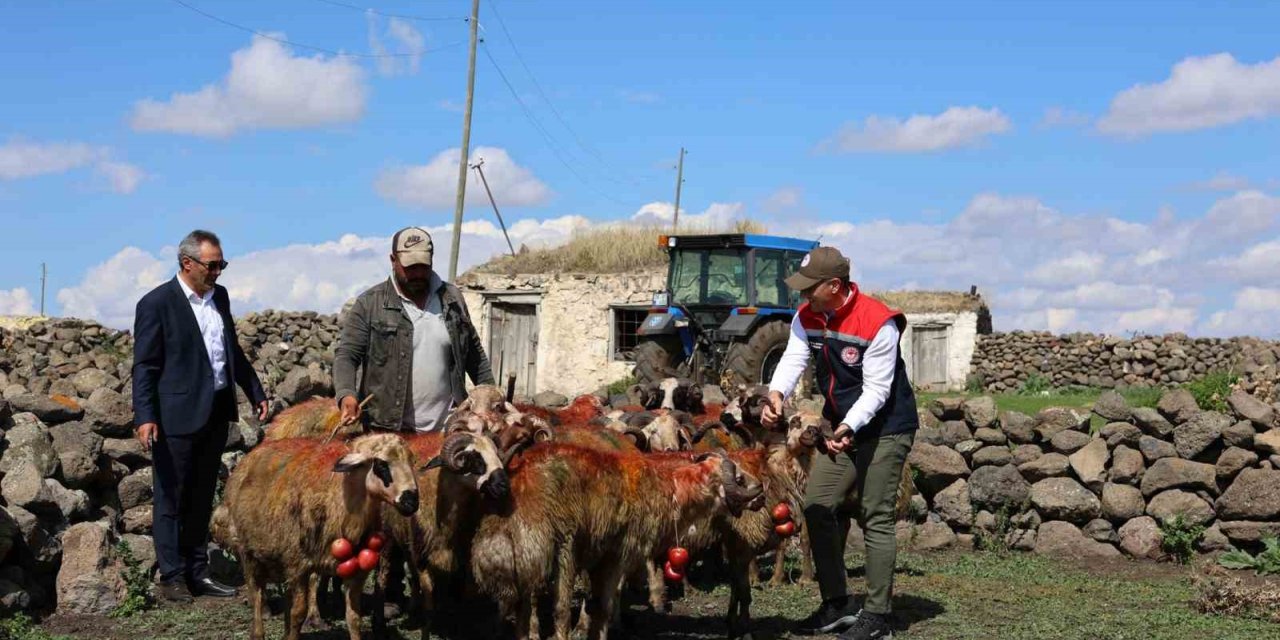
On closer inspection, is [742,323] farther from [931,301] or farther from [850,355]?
[931,301]

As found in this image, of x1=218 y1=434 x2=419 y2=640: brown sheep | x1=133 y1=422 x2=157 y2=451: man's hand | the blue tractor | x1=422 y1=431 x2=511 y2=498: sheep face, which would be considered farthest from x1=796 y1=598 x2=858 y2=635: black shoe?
the blue tractor

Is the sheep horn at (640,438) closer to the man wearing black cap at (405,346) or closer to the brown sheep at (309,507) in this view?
the man wearing black cap at (405,346)

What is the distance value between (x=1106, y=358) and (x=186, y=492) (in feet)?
95.8

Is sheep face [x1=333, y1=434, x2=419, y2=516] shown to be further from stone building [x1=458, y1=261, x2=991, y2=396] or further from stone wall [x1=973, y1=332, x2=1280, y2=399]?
stone wall [x1=973, y1=332, x2=1280, y2=399]

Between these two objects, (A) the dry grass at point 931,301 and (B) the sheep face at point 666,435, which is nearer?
(B) the sheep face at point 666,435

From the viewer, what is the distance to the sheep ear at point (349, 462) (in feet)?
20.9

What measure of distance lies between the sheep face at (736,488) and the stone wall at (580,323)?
21.9m

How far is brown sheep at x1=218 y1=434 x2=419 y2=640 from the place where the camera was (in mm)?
6430

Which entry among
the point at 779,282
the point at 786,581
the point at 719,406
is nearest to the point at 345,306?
the point at 779,282

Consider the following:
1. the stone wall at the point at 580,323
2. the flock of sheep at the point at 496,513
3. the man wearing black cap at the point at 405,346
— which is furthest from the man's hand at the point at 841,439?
the stone wall at the point at 580,323

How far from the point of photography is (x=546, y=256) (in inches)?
1292

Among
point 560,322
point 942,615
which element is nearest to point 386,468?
point 942,615

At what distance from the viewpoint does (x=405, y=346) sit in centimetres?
809

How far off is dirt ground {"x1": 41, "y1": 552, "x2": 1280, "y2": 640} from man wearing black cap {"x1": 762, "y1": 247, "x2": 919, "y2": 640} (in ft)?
2.28
